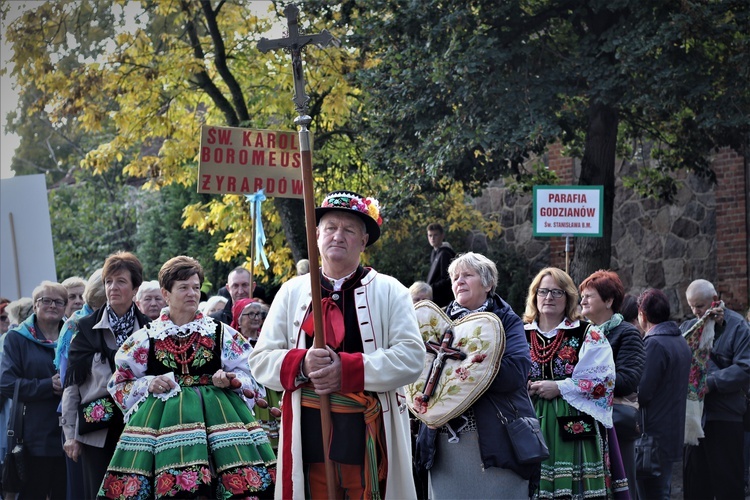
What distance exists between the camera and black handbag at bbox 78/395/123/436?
673cm

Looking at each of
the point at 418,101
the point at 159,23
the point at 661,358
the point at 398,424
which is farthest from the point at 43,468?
the point at 159,23

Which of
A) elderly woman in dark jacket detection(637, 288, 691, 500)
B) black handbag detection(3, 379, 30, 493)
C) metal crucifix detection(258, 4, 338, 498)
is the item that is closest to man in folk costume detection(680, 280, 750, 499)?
elderly woman in dark jacket detection(637, 288, 691, 500)

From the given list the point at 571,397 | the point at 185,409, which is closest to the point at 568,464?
the point at 571,397

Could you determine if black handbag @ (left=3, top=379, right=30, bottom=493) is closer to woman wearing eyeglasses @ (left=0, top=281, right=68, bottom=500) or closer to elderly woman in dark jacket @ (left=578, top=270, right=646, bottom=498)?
woman wearing eyeglasses @ (left=0, top=281, right=68, bottom=500)

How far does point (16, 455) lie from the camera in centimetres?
834

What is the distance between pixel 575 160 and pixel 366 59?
172 inches

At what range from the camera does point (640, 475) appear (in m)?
8.27

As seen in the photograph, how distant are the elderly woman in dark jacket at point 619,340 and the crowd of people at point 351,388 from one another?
0.01 metres

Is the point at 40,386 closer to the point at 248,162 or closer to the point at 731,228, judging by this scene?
the point at 248,162

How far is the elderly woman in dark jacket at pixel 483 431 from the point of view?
20.2ft

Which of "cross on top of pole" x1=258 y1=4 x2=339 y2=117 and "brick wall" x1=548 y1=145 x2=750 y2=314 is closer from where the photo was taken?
"cross on top of pole" x1=258 y1=4 x2=339 y2=117

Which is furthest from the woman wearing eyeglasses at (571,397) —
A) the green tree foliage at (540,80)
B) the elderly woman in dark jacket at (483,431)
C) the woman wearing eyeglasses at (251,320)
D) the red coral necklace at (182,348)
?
the green tree foliage at (540,80)

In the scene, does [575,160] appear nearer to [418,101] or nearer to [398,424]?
[418,101]

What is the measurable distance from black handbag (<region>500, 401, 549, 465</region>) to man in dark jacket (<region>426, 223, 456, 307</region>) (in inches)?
276
